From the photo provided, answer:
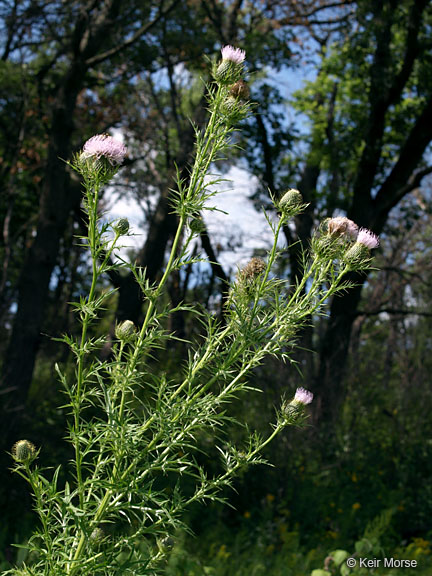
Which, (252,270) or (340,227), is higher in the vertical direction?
(340,227)

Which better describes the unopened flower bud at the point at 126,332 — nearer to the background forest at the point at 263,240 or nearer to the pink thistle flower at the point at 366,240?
the pink thistle flower at the point at 366,240

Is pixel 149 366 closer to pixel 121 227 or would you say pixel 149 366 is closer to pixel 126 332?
pixel 126 332

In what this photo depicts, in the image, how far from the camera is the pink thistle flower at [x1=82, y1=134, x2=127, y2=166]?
56.6 inches

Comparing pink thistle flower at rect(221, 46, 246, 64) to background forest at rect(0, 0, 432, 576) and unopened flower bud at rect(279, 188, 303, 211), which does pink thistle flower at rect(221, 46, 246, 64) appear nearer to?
unopened flower bud at rect(279, 188, 303, 211)

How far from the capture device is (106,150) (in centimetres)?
144

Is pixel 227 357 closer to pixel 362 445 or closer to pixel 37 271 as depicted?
pixel 37 271

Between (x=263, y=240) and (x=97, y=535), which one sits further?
(x=263, y=240)

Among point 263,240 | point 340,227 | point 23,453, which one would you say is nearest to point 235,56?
point 340,227

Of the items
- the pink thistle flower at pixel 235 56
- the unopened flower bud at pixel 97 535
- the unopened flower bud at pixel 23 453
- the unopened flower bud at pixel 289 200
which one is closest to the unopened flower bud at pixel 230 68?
the pink thistle flower at pixel 235 56

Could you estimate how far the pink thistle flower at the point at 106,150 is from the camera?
1438 millimetres

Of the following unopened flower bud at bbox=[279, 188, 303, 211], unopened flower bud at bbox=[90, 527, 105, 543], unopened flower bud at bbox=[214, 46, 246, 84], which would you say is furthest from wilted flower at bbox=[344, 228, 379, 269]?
unopened flower bud at bbox=[90, 527, 105, 543]

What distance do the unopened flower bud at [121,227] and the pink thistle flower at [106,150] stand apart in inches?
5.7

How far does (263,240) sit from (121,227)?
28.4ft

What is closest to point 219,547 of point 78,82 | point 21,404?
point 21,404
